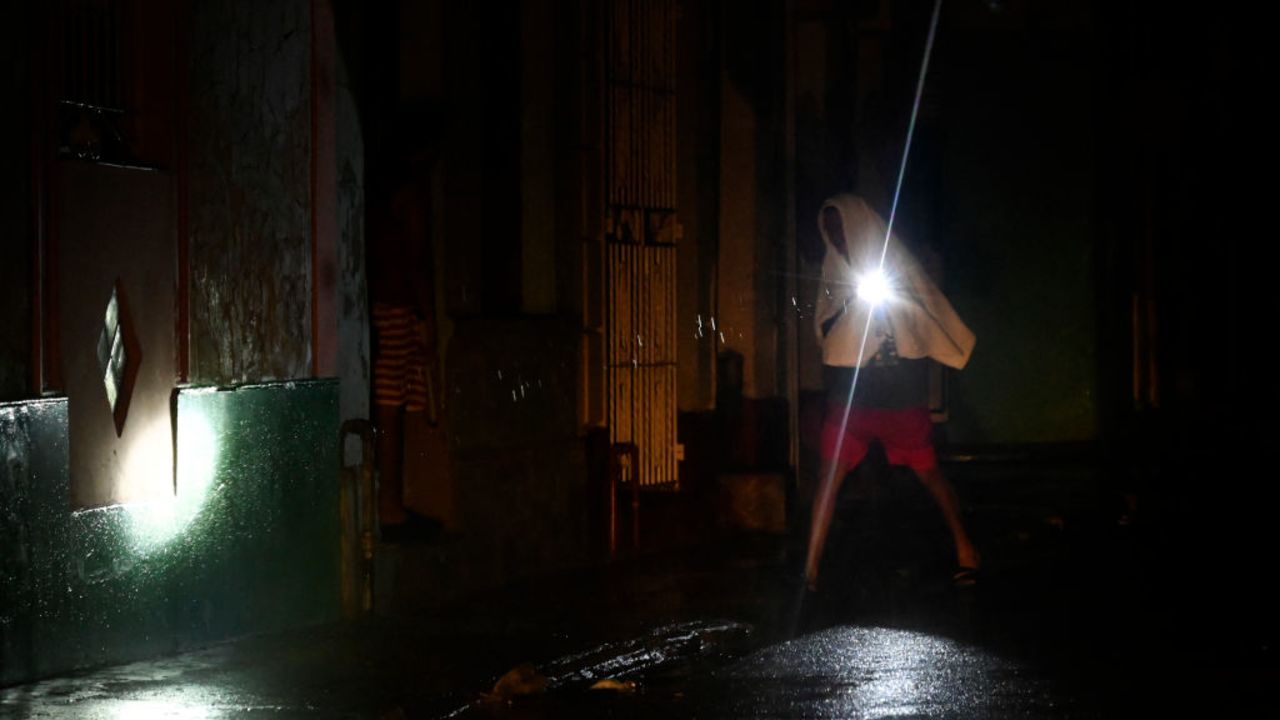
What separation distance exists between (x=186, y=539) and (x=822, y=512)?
3.60 m

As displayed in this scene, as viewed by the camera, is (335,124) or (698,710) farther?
(335,124)

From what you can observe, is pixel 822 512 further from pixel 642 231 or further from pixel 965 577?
pixel 642 231

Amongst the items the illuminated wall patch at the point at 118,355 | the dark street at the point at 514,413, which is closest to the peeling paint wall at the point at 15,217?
the dark street at the point at 514,413

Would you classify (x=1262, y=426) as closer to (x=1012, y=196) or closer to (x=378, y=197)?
(x=1012, y=196)

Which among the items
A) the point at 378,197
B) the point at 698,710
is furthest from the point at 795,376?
the point at 698,710

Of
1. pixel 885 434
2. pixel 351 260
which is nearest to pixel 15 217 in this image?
pixel 351 260

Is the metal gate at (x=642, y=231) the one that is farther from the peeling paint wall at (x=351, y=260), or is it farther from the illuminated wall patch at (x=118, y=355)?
the illuminated wall patch at (x=118, y=355)

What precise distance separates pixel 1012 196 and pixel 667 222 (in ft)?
22.4

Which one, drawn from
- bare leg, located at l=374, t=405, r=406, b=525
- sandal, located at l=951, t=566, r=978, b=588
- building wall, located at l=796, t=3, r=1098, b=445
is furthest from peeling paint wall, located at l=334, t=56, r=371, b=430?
building wall, located at l=796, t=3, r=1098, b=445

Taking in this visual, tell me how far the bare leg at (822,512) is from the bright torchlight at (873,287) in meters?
0.91

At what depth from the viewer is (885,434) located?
10539 millimetres

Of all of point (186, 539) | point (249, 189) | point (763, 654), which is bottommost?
point (763, 654)

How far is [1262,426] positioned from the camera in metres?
17.8

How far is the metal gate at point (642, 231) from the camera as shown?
11.8 m
